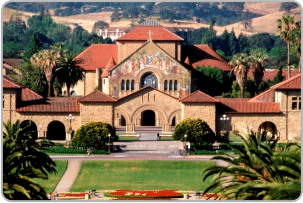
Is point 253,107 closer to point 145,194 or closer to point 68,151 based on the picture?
point 68,151

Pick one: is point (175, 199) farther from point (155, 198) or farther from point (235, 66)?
point (235, 66)

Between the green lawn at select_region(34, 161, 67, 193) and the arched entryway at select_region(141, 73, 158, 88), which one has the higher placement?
the arched entryway at select_region(141, 73, 158, 88)

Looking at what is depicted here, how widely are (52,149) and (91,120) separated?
9.36 m

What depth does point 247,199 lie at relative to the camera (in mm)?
45031

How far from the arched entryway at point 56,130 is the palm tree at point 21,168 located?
39661 millimetres

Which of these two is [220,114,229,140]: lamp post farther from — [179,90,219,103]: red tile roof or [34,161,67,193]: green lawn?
[34,161,67,193]: green lawn

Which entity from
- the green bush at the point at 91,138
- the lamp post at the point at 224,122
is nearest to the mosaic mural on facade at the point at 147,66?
the lamp post at the point at 224,122

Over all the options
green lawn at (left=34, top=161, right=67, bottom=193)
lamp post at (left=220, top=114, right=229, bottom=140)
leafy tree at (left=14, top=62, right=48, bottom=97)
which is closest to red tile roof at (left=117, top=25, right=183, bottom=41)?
leafy tree at (left=14, top=62, right=48, bottom=97)

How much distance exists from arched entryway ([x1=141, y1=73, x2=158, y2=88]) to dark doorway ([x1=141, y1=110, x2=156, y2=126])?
11.1 meters

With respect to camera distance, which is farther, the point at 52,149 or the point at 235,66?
the point at 235,66

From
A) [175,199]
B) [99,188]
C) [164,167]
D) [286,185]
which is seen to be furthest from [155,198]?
[286,185]

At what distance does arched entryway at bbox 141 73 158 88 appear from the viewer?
393ft

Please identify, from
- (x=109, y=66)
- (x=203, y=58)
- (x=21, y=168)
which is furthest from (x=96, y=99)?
(x=203, y=58)

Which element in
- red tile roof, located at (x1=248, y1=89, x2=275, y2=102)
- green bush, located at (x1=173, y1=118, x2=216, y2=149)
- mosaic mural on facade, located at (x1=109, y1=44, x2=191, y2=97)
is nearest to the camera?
green bush, located at (x1=173, y1=118, x2=216, y2=149)
